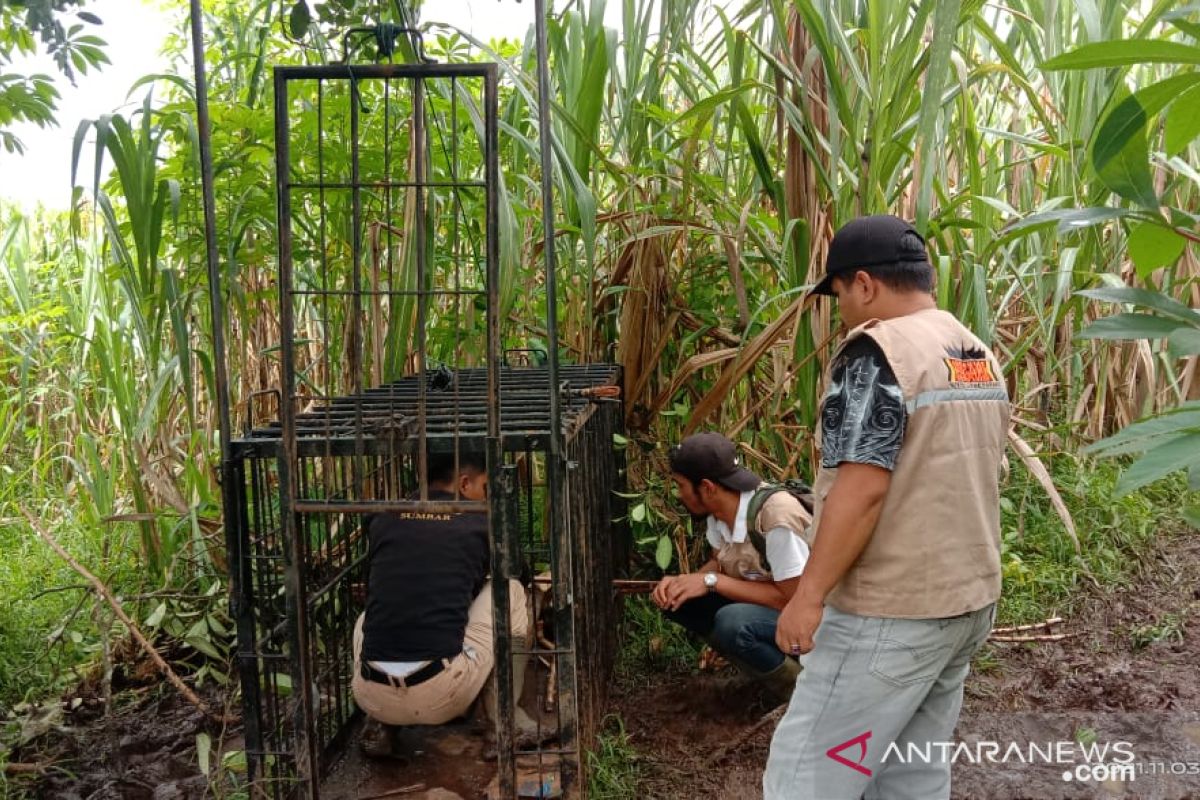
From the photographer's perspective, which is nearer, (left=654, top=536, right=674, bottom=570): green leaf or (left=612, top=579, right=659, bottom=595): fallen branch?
(left=654, top=536, right=674, bottom=570): green leaf

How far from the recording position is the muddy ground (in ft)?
8.20

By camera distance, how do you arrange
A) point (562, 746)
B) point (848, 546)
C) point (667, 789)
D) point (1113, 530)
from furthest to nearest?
point (1113, 530)
point (667, 789)
point (562, 746)
point (848, 546)

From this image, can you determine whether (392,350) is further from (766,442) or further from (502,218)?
(766,442)

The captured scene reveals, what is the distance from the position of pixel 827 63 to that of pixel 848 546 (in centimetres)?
144

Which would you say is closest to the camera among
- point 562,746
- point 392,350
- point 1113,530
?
point 562,746

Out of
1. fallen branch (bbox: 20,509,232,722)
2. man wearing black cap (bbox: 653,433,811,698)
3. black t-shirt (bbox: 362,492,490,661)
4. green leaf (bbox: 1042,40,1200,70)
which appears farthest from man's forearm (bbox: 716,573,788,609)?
green leaf (bbox: 1042,40,1200,70)

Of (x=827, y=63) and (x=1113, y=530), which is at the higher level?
(x=827, y=63)

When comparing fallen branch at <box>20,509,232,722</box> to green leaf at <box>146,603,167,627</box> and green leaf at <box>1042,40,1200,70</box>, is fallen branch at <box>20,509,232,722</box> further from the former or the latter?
green leaf at <box>1042,40,1200,70</box>

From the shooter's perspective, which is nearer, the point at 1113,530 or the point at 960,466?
the point at 960,466

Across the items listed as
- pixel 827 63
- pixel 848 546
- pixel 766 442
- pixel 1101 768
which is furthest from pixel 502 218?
pixel 1101 768

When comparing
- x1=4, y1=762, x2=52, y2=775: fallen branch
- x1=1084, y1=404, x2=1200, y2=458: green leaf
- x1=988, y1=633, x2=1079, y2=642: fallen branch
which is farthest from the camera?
x1=988, y1=633, x2=1079, y2=642: fallen branch

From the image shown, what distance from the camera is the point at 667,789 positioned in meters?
2.50

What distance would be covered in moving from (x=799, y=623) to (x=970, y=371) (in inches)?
22.4

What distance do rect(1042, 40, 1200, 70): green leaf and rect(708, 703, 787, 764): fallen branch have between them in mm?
2149
